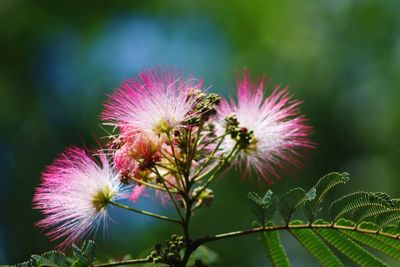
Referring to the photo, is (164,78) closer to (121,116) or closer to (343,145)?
(121,116)

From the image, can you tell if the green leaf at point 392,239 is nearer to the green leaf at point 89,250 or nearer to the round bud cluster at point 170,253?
the round bud cluster at point 170,253

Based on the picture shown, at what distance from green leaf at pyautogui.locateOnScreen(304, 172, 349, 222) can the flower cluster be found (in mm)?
458

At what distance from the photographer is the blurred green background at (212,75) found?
12570 millimetres

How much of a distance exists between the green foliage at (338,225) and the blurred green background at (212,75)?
838cm

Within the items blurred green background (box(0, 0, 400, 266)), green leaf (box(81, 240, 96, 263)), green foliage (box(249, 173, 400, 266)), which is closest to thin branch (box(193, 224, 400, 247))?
green foliage (box(249, 173, 400, 266))

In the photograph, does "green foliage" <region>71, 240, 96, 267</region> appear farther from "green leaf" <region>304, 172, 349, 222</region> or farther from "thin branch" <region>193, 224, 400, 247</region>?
"green leaf" <region>304, 172, 349, 222</region>

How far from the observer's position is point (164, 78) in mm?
3326

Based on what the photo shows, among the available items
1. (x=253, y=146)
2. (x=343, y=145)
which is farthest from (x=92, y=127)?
(x=253, y=146)

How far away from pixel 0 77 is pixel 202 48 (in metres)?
4.98

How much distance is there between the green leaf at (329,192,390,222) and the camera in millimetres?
2754

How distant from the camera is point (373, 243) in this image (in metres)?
2.86

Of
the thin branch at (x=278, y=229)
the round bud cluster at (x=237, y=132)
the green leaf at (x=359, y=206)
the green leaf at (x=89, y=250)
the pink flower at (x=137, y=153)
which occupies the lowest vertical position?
the green leaf at (x=89, y=250)

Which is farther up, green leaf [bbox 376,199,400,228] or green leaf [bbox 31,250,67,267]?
green leaf [bbox 376,199,400,228]

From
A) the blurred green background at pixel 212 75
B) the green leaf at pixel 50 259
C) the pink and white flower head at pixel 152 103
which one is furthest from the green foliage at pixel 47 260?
the blurred green background at pixel 212 75
